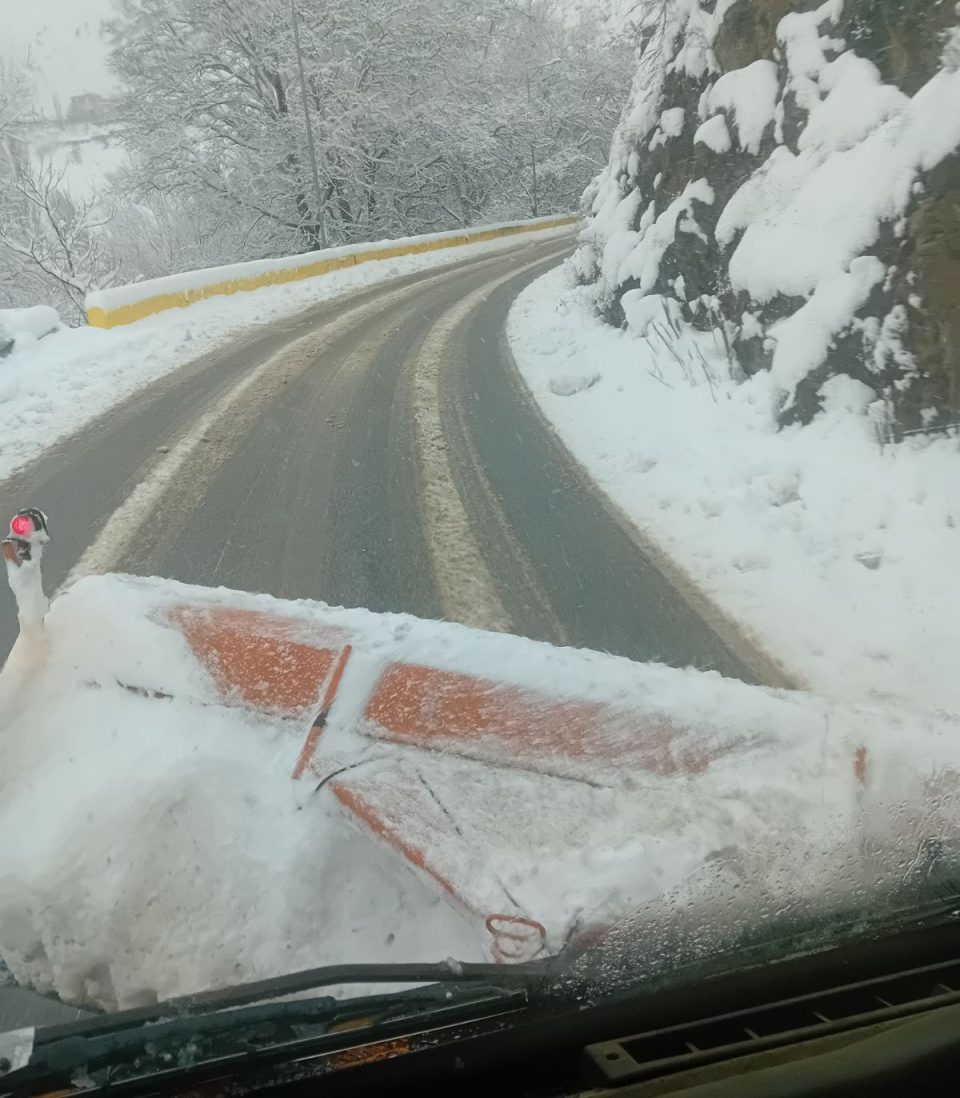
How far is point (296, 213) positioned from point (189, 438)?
25873 millimetres

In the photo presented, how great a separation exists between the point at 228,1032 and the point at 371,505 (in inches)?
159

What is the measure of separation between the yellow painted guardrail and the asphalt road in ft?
14.5

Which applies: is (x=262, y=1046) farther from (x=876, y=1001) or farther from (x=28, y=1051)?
(x=876, y=1001)

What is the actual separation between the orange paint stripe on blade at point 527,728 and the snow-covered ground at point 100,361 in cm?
498

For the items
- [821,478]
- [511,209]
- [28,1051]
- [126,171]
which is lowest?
[821,478]

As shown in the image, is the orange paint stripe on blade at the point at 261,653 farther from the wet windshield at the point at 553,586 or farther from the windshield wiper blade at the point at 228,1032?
the windshield wiper blade at the point at 228,1032

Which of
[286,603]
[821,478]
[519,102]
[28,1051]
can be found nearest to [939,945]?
[28,1051]

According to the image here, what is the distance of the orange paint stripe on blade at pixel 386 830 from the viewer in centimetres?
186

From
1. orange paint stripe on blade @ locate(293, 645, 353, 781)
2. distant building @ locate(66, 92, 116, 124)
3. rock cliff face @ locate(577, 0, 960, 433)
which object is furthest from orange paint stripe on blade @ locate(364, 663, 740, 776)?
distant building @ locate(66, 92, 116, 124)

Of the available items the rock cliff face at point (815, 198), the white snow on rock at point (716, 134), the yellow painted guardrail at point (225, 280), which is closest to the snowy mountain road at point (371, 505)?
the rock cliff face at point (815, 198)

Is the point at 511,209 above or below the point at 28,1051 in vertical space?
above

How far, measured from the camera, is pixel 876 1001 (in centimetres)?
146

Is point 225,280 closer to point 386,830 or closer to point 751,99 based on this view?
point 751,99

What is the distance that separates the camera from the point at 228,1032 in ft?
4.42
